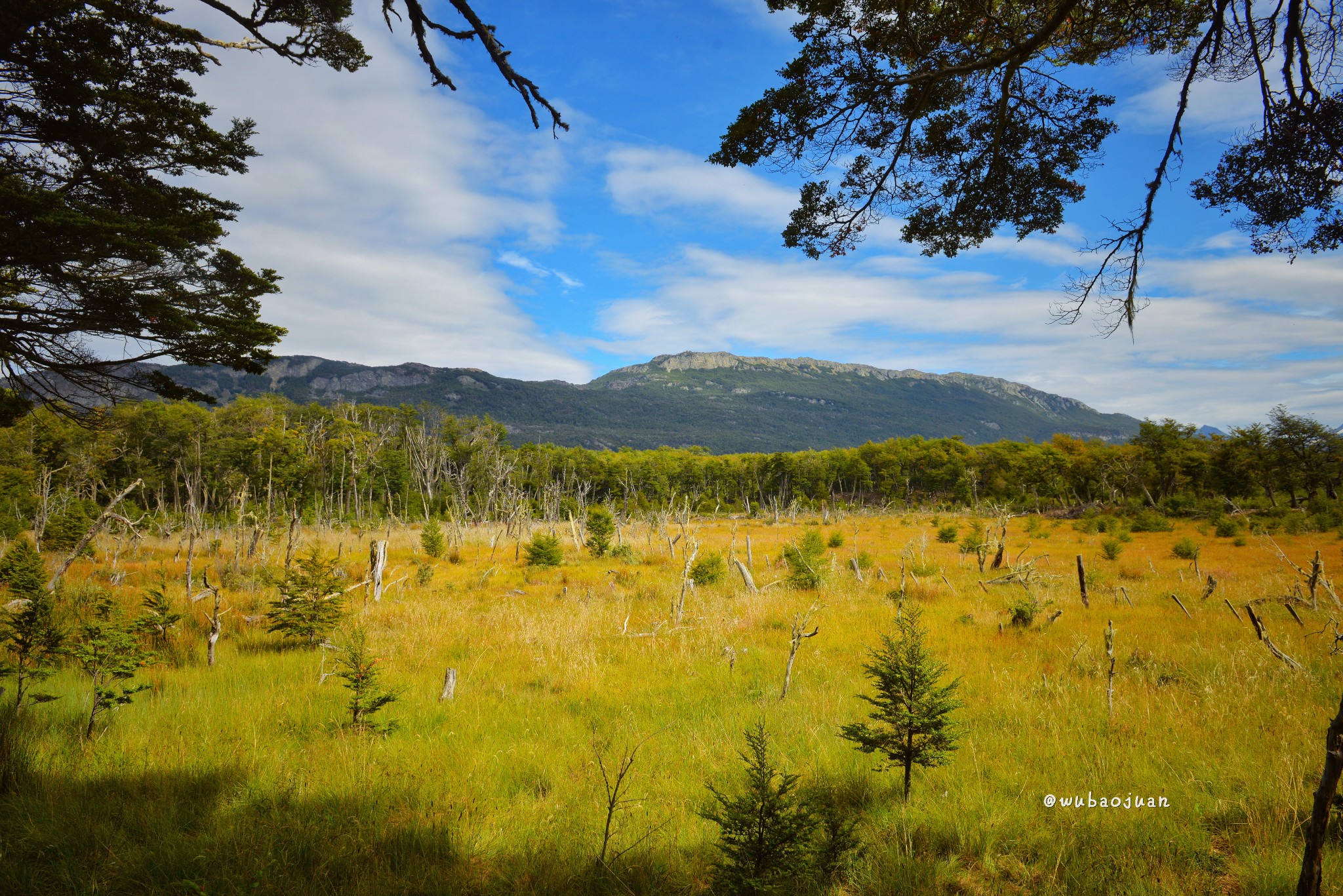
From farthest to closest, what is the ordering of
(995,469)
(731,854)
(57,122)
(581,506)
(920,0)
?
(995,469)
(581,506)
(57,122)
(920,0)
(731,854)

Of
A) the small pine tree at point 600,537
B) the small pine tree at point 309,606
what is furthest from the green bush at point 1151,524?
the small pine tree at point 309,606

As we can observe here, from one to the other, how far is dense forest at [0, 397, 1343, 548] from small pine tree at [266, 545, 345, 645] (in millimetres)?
3357

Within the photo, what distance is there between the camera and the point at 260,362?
762 cm

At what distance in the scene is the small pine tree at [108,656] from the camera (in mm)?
4379

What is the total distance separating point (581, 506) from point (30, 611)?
31.3 metres

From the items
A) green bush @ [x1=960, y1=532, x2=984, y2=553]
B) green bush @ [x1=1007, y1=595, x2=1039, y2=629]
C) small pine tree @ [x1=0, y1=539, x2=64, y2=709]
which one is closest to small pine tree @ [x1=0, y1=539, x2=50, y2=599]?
small pine tree @ [x1=0, y1=539, x2=64, y2=709]

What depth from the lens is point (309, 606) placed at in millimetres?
7770

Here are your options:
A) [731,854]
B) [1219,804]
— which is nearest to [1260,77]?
[1219,804]

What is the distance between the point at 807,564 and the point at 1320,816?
11534 millimetres

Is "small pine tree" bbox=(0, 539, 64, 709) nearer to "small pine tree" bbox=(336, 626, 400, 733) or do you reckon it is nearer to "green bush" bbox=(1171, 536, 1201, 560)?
"small pine tree" bbox=(336, 626, 400, 733)

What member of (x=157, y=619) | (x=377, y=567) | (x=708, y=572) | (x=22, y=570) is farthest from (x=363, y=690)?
(x=708, y=572)

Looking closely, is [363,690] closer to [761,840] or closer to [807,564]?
[761,840]

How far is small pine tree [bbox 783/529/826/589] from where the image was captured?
12.9 m

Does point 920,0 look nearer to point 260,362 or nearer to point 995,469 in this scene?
point 260,362
